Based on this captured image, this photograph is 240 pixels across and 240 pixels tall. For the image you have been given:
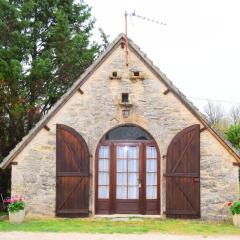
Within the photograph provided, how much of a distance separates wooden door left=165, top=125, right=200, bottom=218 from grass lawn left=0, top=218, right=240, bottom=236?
0.46 meters

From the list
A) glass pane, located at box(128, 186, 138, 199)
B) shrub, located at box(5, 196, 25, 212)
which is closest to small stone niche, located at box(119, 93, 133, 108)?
glass pane, located at box(128, 186, 138, 199)

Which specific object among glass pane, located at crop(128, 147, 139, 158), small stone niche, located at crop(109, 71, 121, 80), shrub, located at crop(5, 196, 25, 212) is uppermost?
small stone niche, located at crop(109, 71, 121, 80)

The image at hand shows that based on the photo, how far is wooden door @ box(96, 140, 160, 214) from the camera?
1588 centimetres

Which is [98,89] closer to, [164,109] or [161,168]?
[164,109]

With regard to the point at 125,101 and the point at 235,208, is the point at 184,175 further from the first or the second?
the point at 125,101

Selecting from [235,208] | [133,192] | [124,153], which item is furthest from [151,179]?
[235,208]

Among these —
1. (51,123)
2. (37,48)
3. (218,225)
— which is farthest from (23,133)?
(218,225)

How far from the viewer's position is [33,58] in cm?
2139

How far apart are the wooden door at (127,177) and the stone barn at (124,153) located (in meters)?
0.03

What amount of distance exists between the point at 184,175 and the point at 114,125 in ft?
9.05

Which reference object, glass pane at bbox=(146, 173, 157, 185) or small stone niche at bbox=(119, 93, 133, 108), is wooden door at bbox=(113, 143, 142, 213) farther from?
small stone niche at bbox=(119, 93, 133, 108)

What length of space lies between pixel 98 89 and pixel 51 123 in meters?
1.88

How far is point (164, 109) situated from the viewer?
15.9m

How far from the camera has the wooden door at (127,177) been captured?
15.9 metres
